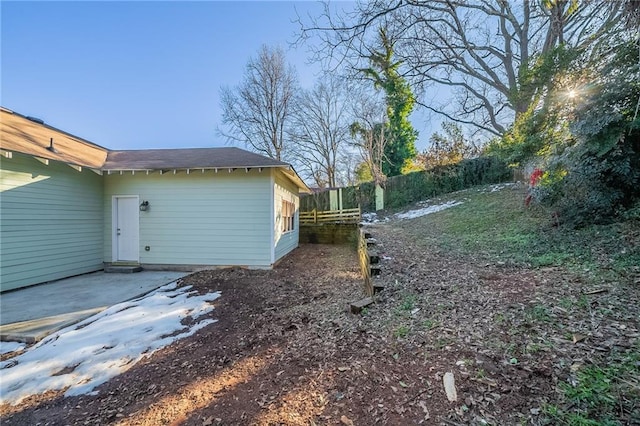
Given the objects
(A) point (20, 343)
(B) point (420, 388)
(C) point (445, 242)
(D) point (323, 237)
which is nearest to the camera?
(B) point (420, 388)

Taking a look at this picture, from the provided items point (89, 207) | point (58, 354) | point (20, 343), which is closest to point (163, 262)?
point (89, 207)

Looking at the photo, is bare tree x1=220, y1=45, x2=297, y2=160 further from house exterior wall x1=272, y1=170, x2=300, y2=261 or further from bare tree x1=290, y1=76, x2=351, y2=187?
house exterior wall x1=272, y1=170, x2=300, y2=261

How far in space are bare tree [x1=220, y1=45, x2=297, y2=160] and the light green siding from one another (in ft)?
41.6

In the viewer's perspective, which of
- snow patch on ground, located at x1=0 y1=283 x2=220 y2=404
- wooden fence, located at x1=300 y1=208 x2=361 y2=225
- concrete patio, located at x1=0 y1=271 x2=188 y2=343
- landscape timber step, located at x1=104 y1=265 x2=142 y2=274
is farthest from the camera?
wooden fence, located at x1=300 y1=208 x2=361 y2=225

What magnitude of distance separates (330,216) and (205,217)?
7632 mm

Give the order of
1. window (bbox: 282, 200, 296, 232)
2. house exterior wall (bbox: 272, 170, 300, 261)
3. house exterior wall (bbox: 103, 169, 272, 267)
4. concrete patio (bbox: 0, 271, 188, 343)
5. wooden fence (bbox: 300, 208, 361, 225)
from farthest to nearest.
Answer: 1. wooden fence (bbox: 300, 208, 361, 225)
2. window (bbox: 282, 200, 296, 232)
3. house exterior wall (bbox: 272, 170, 300, 261)
4. house exterior wall (bbox: 103, 169, 272, 267)
5. concrete patio (bbox: 0, 271, 188, 343)

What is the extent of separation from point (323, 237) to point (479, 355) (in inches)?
448

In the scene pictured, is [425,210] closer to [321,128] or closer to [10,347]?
[321,128]

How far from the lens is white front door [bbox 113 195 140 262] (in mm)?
7770

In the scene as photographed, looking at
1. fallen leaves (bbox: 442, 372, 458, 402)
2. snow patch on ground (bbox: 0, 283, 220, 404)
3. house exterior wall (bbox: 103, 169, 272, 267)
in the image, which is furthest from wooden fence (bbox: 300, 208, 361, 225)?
fallen leaves (bbox: 442, 372, 458, 402)

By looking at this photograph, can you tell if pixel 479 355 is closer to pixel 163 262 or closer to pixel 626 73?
pixel 626 73

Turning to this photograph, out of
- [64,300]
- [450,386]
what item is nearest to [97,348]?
[64,300]

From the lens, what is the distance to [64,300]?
4996 mm

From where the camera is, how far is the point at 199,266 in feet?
24.8
